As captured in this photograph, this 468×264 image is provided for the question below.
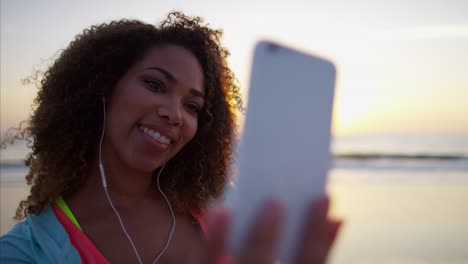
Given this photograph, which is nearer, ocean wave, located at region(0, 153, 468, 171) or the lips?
the lips

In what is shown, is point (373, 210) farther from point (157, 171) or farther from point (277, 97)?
point (277, 97)

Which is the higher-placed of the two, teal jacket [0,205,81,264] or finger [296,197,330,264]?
finger [296,197,330,264]

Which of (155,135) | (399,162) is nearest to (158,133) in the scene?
(155,135)

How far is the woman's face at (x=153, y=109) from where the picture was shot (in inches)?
80.3

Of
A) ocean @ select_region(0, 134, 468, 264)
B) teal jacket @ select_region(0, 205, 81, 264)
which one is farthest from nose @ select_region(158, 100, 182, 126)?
ocean @ select_region(0, 134, 468, 264)

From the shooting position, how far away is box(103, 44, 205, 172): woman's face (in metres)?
2.04

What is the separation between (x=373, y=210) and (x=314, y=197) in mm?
5606

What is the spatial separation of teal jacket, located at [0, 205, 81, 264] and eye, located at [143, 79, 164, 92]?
2.61 feet

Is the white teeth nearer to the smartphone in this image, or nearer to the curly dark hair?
the curly dark hair

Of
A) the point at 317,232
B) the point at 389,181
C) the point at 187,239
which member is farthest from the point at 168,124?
the point at 389,181

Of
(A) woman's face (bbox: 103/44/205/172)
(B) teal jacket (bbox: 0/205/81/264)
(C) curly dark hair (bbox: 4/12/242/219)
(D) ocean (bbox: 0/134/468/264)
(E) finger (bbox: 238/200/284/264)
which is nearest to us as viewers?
(E) finger (bbox: 238/200/284/264)

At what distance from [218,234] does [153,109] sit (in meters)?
1.14

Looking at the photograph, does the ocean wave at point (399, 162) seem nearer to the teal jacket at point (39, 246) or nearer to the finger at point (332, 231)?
the teal jacket at point (39, 246)

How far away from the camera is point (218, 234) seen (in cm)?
104
